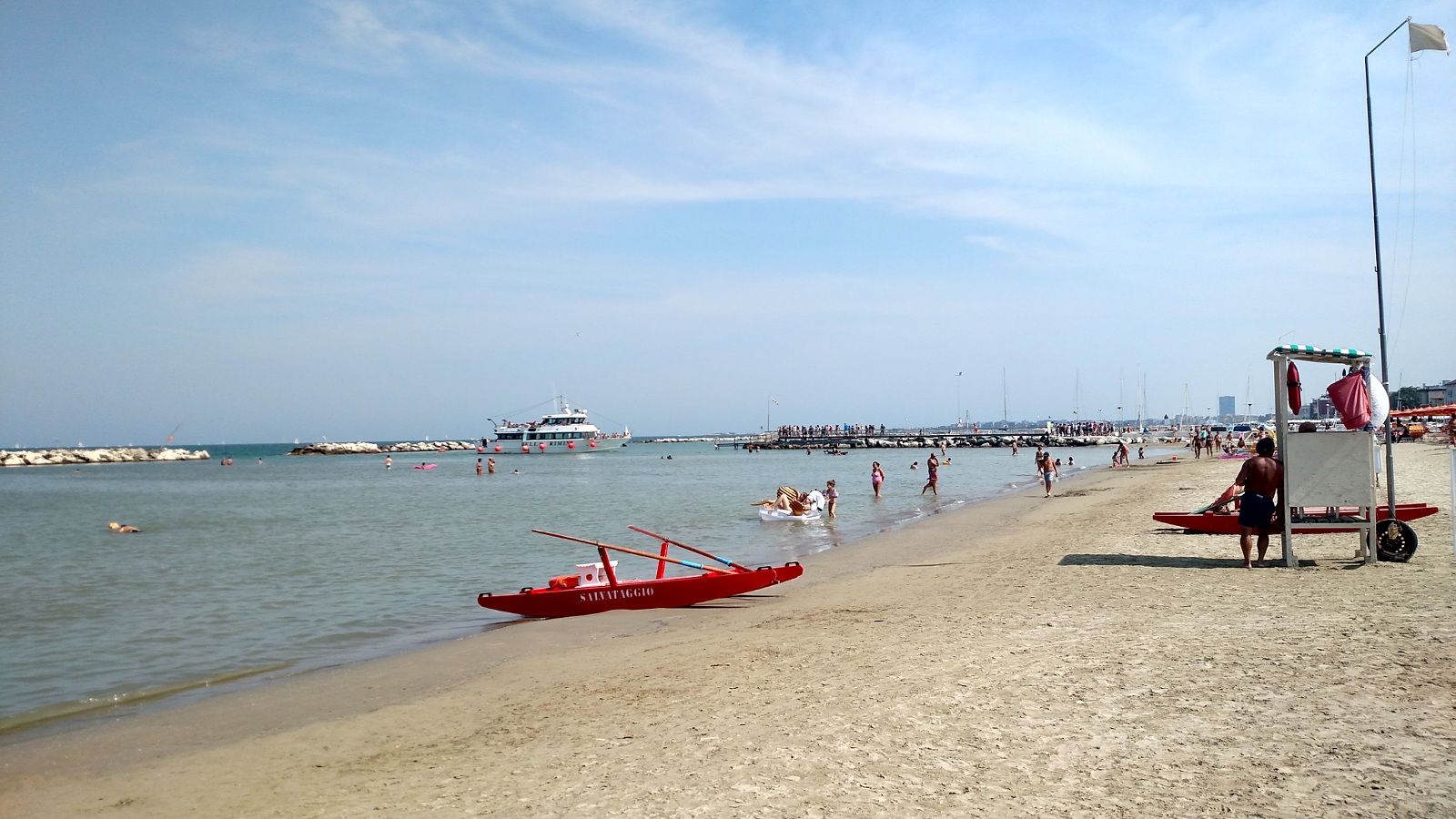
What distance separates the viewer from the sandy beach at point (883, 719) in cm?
436

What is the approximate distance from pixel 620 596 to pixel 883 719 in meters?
6.77

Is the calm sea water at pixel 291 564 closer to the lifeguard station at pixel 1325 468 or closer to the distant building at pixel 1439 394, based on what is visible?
the lifeguard station at pixel 1325 468

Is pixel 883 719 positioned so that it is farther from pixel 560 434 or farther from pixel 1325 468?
pixel 560 434

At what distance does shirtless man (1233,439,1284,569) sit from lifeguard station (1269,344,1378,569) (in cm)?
16

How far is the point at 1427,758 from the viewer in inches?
169

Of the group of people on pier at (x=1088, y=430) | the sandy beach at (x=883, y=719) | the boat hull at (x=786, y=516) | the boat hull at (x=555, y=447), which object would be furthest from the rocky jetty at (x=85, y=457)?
the sandy beach at (x=883, y=719)

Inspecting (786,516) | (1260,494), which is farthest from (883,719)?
(786,516)

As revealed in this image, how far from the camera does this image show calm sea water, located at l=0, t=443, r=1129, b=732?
1011 cm

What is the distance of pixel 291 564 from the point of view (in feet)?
59.8

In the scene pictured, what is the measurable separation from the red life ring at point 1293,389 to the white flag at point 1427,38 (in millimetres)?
4388

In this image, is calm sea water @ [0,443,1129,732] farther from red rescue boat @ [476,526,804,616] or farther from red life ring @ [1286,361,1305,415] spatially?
red life ring @ [1286,361,1305,415]

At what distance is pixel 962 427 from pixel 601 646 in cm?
18985

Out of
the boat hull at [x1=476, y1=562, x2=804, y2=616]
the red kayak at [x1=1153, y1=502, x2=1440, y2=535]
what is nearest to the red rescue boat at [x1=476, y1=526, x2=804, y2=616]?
the boat hull at [x1=476, y1=562, x2=804, y2=616]

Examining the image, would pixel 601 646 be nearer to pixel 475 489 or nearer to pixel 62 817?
pixel 62 817
